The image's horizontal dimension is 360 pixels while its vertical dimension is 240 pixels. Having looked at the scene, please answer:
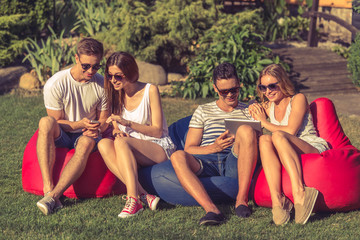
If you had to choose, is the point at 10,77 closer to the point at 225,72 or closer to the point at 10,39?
the point at 10,39

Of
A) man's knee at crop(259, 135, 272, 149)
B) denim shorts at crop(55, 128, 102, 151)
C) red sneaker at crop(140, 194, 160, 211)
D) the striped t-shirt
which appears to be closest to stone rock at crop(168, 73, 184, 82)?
denim shorts at crop(55, 128, 102, 151)

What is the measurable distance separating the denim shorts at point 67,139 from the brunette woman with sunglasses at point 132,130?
0.32m

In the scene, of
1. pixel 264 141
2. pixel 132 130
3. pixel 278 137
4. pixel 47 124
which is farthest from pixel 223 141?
pixel 47 124

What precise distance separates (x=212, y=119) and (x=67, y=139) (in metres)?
1.31

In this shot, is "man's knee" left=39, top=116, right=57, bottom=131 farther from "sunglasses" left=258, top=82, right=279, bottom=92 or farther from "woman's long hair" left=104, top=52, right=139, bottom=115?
"sunglasses" left=258, top=82, right=279, bottom=92

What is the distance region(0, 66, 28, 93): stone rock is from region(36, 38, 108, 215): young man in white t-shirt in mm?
5279

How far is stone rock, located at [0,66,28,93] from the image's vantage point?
10439 millimetres

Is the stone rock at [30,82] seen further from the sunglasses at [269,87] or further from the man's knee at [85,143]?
the sunglasses at [269,87]

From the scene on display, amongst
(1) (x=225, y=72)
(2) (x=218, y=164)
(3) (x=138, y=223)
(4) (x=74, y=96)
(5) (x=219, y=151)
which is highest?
Result: (1) (x=225, y=72)

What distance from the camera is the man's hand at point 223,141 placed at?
494 centimetres

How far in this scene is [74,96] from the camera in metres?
5.38

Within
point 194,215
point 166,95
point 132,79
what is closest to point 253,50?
point 166,95

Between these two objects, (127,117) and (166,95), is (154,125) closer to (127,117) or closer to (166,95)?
(127,117)

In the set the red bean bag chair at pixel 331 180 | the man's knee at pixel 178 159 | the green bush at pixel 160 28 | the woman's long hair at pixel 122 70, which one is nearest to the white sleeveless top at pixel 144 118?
the woman's long hair at pixel 122 70
